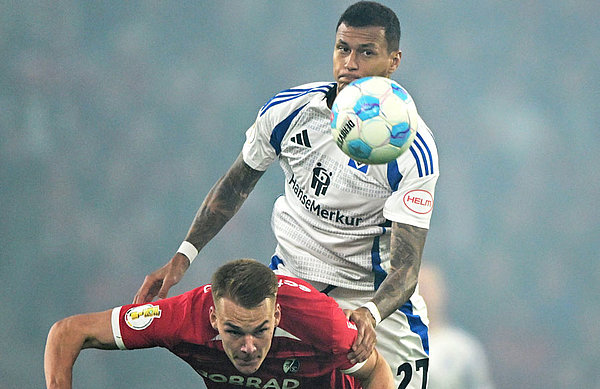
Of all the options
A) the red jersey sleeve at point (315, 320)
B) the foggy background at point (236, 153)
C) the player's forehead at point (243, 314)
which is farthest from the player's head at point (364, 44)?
the foggy background at point (236, 153)

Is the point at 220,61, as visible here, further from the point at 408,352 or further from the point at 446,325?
the point at 408,352

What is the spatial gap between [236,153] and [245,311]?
3.24m

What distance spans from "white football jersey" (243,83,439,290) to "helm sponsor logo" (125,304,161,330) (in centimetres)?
74

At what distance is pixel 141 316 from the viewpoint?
9.62 feet

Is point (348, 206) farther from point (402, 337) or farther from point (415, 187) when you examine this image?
point (402, 337)

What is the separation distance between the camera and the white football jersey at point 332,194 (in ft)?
10.5

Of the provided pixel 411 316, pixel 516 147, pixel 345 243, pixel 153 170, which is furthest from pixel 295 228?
pixel 516 147

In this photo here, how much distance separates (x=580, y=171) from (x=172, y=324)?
4190 millimetres

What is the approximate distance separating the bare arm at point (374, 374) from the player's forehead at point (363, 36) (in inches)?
43.7

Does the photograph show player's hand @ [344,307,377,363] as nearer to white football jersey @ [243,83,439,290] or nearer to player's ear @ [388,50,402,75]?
white football jersey @ [243,83,439,290]

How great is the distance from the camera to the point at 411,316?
3.56 m

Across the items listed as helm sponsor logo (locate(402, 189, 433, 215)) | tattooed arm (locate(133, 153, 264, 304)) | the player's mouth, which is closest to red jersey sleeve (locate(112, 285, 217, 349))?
tattooed arm (locate(133, 153, 264, 304))

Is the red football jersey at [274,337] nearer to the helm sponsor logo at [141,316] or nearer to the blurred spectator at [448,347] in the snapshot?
the helm sponsor logo at [141,316]

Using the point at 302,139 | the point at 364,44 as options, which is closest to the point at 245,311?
the point at 302,139
